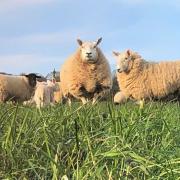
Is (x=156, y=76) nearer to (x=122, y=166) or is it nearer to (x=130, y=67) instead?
(x=130, y=67)

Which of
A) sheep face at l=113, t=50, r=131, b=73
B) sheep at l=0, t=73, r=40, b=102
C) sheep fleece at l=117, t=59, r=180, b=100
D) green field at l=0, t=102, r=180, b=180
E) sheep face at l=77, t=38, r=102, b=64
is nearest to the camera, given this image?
green field at l=0, t=102, r=180, b=180

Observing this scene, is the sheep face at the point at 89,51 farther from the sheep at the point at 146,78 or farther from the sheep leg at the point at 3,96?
the sheep leg at the point at 3,96

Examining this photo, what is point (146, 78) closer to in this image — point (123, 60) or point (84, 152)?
point (123, 60)

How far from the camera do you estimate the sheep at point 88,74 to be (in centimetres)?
1484

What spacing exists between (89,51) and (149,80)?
209 cm

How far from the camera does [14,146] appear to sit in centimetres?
306

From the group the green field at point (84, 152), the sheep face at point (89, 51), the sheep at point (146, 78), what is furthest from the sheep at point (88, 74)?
the green field at point (84, 152)

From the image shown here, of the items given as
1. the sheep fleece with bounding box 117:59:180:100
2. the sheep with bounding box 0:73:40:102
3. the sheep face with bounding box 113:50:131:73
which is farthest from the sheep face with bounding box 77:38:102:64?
the sheep with bounding box 0:73:40:102

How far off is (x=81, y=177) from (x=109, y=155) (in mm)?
217

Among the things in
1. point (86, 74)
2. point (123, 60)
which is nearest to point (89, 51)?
point (86, 74)

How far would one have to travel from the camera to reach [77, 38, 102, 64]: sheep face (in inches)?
596

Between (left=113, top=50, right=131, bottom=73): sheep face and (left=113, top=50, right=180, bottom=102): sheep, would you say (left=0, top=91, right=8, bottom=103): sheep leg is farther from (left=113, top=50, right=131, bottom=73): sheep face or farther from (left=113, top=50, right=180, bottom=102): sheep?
(left=113, top=50, right=180, bottom=102): sheep

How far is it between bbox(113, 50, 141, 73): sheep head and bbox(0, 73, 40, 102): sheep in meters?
4.00

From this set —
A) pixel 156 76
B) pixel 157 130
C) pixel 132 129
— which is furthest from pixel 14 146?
pixel 156 76
